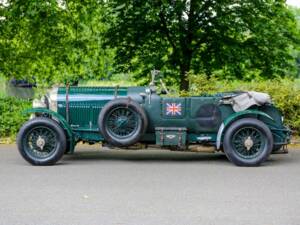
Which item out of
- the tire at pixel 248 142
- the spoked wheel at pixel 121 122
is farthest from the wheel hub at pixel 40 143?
the tire at pixel 248 142

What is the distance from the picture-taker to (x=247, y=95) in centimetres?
1070

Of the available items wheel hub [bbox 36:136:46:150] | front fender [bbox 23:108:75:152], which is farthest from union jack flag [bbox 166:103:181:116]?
wheel hub [bbox 36:136:46:150]

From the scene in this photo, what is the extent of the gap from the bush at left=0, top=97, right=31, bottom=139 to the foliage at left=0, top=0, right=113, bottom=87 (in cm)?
361

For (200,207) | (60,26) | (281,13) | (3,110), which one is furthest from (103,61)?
(200,207)

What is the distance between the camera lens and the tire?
33.8 ft

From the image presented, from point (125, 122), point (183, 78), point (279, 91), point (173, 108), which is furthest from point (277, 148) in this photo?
point (183, 78)

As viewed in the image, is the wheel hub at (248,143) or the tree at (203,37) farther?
the tree at (203,37)

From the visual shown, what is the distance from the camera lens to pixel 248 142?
10352 millimetres

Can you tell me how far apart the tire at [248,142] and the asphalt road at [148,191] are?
0.19 metres

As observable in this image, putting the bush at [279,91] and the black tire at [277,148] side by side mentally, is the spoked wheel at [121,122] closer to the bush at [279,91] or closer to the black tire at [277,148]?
the black tire at [277,148]

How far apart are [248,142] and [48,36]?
10.2 m

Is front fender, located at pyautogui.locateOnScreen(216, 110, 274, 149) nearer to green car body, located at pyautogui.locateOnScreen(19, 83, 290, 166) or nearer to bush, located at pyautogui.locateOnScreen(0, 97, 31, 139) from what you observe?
green car body, located at pyautogui.locateOnScreen(19, 83, 290, 166)

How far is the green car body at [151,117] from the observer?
10555 millimetres

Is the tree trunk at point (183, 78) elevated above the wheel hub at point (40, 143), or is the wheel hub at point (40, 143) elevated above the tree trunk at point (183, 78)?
the tree trunk at point (183, 78)
